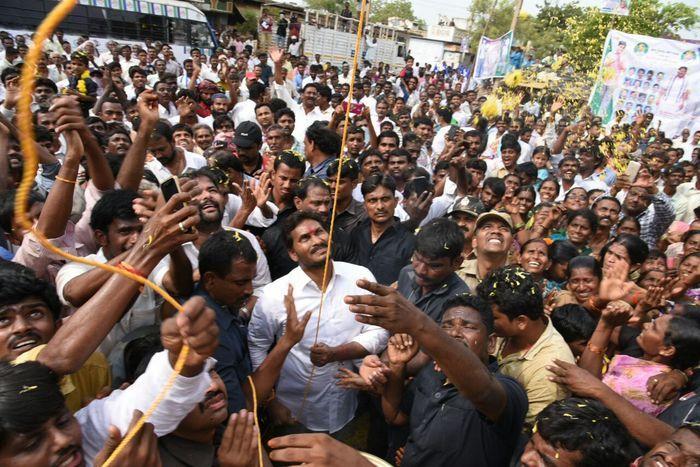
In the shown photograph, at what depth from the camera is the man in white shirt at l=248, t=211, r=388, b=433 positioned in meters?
2.76

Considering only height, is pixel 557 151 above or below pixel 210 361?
below

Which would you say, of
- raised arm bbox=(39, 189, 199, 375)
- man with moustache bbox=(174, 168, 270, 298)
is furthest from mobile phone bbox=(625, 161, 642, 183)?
raised arm bbox=(39, 189, 199, 375)

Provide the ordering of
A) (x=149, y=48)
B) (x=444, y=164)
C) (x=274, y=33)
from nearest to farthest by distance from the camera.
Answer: (x=444, y=164) → (x=149, y=48) → (x=274, y=33)

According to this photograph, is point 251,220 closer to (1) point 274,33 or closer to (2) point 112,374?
(2) point 112,374

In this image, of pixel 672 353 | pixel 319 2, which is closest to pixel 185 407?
pixel 672 353

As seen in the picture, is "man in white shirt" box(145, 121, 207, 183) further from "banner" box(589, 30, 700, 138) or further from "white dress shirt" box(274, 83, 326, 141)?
"banner" box(589, 30, 700, 138)

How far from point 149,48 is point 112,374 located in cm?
1503

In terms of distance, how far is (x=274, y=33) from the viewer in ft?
90.0

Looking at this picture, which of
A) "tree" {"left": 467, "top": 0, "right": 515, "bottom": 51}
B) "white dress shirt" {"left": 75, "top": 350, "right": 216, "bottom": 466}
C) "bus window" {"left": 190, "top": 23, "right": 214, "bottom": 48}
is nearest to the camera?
"white dress shirt" {"left": 75, "top": 350, "right": 216, "bottom": 466}

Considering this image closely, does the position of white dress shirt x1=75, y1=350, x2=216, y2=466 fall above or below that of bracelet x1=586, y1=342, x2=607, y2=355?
above

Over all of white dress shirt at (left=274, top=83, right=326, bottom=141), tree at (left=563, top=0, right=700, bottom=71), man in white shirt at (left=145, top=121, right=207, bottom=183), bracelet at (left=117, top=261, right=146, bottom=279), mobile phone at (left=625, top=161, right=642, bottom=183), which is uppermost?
tree at (left=563, top=0, right=700, bottom=71)

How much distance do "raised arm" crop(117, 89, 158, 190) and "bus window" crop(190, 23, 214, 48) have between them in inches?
664

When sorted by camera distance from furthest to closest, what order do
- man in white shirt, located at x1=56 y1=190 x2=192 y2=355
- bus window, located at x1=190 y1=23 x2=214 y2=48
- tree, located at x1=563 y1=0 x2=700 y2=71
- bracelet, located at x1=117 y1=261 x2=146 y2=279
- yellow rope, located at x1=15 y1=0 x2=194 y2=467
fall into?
tree, located at x1=563 y1=0 x2=700 y2=71 < bus window, located at x1=190 y1=23 x2=214 y2=48 < man in white shirt, located at x1=56 y1=190 x2=192 y2=355 < bracelet, located at x1=117 y1=261 x2=146 y2=279 < yellow rope, located at x1=15 y1=0 x2=194 y2=467

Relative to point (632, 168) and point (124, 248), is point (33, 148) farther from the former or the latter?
point (632, 168)
